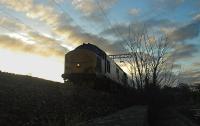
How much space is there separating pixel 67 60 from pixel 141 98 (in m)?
7.09

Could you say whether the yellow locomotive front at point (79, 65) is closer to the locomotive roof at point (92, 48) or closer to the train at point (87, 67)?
the train at point (87, 67)

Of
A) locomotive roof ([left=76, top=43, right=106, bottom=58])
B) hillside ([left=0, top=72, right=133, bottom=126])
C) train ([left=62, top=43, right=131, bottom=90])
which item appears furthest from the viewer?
locomotive roof ([left=76, top=43, right=106, bottom=58])

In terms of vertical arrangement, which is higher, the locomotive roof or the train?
the locomotive roof

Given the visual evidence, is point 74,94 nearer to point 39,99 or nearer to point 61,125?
point 39,99

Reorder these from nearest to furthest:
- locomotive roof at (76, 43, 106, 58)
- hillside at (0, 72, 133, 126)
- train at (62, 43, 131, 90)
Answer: hillside at (0, 72, 133, 126)
train at (62, 43, 131, 90)
locomotive roof at (76, 43, 106, 58)

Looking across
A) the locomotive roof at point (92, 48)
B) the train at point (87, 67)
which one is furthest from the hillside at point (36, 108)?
the locomotive roof at point (92, 48)

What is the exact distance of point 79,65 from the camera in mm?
25203

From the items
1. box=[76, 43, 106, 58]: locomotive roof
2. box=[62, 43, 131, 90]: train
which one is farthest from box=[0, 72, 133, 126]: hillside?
box=[76, 43, 106, 58]: locomotive roof

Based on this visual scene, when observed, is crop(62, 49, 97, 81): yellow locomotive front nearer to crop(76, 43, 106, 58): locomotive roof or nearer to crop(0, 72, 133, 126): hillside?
crop(76, 43, 106, 58): locomotive roof

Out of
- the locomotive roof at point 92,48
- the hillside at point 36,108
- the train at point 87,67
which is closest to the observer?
the hillside at point 36,108

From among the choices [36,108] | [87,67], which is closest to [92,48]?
[87,67]

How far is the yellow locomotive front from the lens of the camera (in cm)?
2439

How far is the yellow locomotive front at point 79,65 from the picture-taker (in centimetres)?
2439

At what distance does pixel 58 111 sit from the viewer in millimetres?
10438
